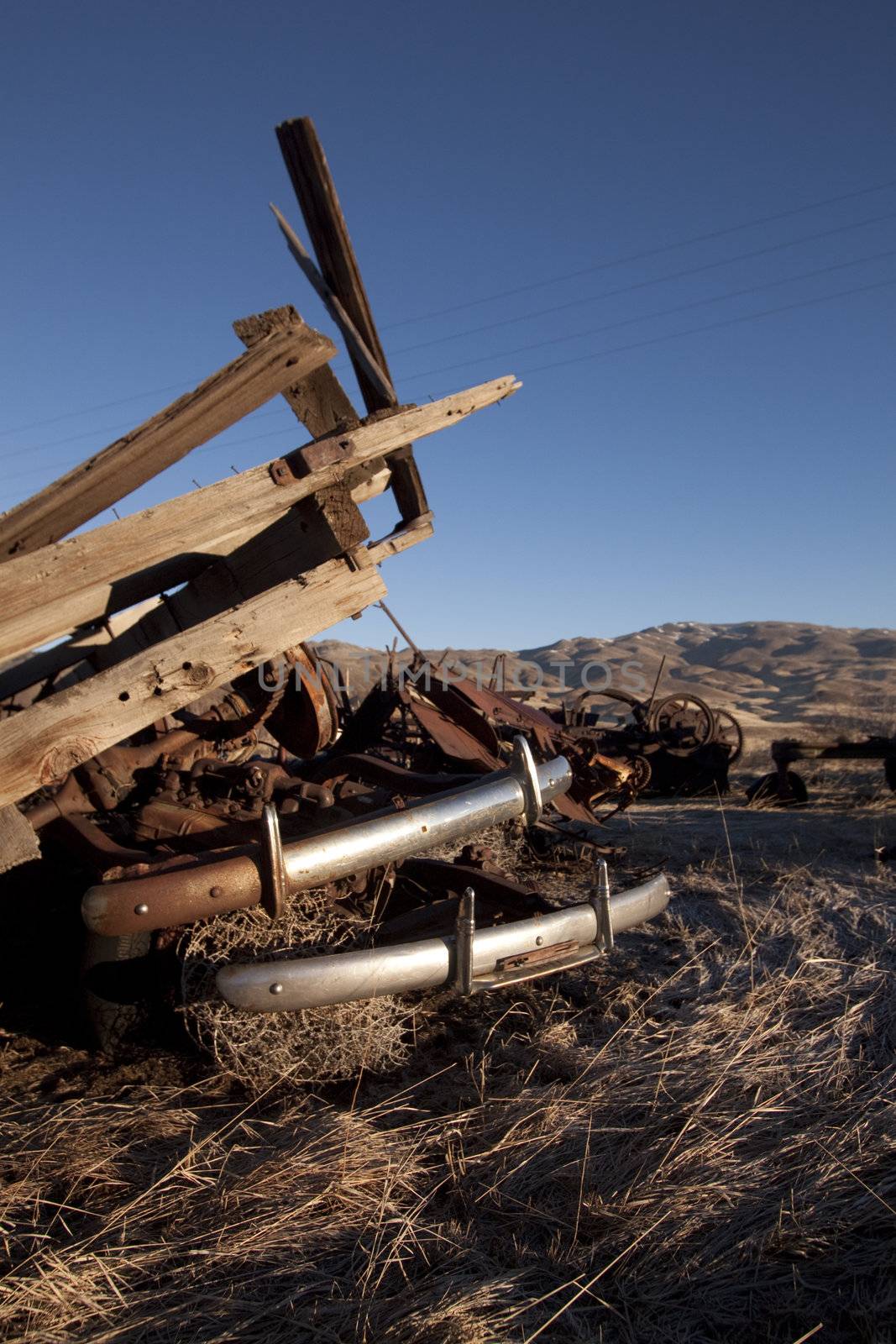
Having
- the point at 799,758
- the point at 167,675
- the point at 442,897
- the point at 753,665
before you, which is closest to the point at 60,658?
the point at 167,675

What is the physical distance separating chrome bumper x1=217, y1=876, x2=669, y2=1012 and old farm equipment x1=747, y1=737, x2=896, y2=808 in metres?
7.30

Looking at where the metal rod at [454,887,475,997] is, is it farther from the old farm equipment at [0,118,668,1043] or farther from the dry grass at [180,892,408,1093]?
the dry grass at [180,892,408,1093]

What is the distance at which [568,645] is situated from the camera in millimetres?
66750

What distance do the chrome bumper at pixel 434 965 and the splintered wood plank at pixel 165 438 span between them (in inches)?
56.3

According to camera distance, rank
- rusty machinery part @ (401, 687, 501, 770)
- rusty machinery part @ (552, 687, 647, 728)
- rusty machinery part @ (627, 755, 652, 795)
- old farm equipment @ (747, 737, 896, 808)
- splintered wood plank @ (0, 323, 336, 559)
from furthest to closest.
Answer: old farm equipment @ (747, 737, 896, 808) → rusty machinery part @ (552, 687, 647, 728) → rusty machinery part @ (627, 755, 652, 795) → rusty machinery part @ (401, 687, 501, 770) → splintered wood plank @ (0, 323, 336, 559)

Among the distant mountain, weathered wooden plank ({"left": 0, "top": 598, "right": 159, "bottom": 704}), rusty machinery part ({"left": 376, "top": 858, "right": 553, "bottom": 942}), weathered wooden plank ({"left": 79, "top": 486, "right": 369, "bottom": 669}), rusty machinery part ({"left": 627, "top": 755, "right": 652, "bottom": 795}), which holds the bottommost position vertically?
the distant mountain

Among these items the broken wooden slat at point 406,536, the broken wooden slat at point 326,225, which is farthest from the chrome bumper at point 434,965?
the broken wooden slat at point 326,225

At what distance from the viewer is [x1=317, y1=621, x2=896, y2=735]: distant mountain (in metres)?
28.4

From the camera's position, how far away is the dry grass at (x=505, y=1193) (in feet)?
5.77

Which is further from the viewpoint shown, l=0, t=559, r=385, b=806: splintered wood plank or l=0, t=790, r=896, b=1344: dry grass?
l=0, t=559, r=385, b=806: splintered wood plank

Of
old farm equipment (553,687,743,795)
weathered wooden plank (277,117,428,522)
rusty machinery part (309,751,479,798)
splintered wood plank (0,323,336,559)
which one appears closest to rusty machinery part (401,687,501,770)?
rusty machinery part (309,751,479,798)

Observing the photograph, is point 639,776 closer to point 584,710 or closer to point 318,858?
point 584,710

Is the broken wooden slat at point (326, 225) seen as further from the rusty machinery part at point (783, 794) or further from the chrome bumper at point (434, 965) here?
the rusty machinery part at point (783, 794)

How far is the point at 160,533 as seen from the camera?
2574 mm
